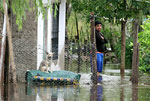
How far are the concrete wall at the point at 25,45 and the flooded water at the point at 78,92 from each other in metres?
0.89

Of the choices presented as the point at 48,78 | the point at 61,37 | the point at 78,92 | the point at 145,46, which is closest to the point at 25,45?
the point at 48,78

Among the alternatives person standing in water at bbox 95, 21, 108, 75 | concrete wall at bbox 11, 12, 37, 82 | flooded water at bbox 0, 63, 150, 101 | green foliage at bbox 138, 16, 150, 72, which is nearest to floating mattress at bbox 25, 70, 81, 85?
flooded water at bbox 0, 63, 150, 101

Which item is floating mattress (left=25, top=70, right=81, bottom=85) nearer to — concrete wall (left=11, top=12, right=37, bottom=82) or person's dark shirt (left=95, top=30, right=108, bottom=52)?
concrete wall (left=11, top=12, right=37, bottom=82)

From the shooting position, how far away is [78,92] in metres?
12.2

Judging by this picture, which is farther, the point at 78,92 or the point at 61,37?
the point at 61,37

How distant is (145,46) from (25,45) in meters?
6.96

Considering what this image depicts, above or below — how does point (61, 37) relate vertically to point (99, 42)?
above

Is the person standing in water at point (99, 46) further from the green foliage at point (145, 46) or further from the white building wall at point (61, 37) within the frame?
the green foliage at point (145, 46)

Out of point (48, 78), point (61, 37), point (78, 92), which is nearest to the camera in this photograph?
point (78, 92)

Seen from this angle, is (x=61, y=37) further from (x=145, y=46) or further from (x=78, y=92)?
(x=78, y=92)

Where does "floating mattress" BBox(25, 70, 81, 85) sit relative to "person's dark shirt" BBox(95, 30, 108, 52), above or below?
below

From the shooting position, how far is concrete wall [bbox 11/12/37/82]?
14898 mm

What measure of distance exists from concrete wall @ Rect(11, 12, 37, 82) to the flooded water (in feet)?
2.91

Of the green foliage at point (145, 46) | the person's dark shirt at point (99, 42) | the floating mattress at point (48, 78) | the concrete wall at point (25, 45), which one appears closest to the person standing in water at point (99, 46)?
the person's dark shirt at point (99, 42)
